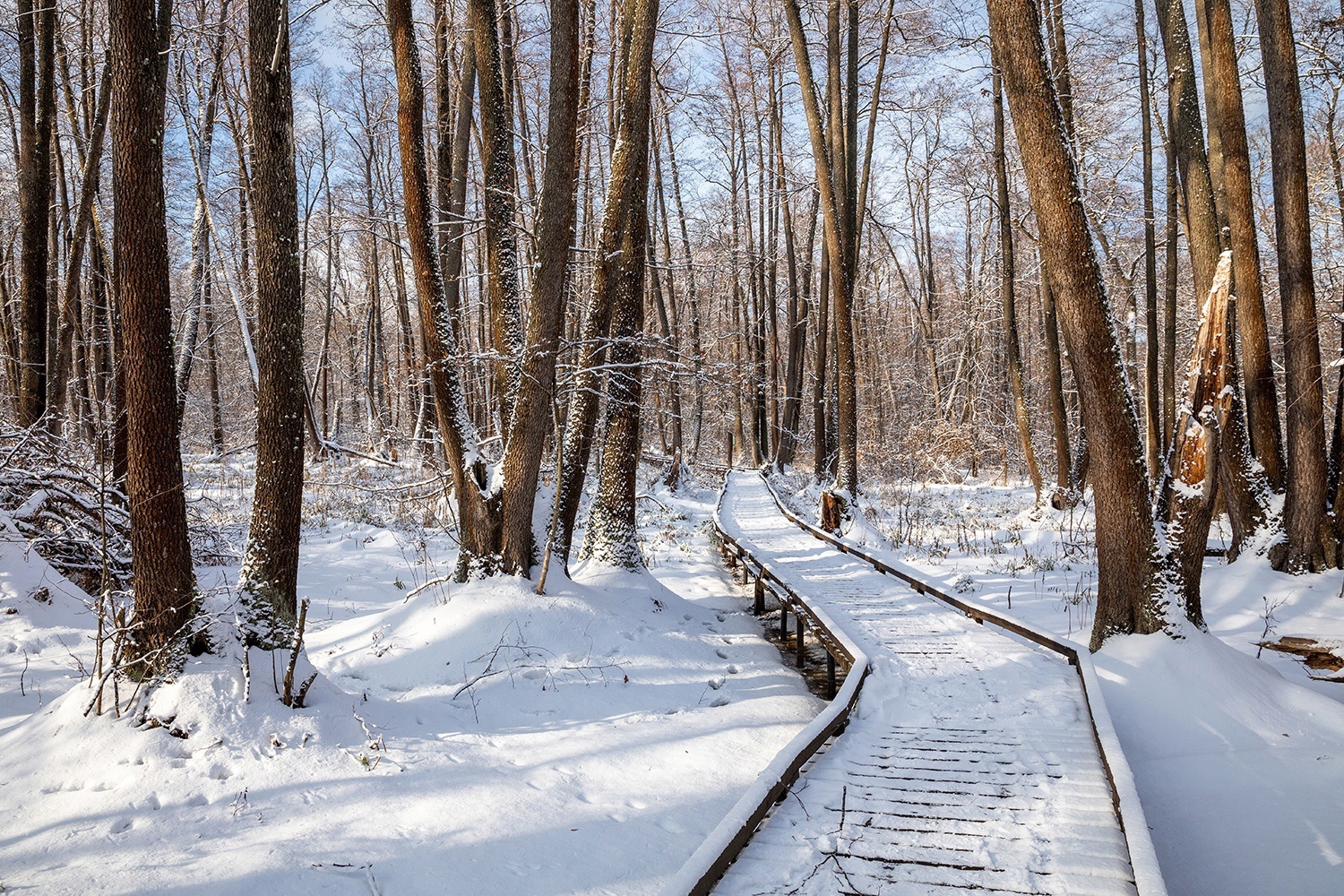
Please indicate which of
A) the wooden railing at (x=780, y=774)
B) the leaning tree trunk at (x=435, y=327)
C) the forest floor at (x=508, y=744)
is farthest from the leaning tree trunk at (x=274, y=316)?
the wooden railing at (x=780, y=774)

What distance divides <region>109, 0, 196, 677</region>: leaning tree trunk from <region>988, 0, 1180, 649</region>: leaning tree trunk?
20.4ft

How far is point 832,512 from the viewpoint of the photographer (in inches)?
558

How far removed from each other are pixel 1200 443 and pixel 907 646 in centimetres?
287

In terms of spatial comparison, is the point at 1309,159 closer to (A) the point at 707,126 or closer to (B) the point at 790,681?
(A) the point at 707,126

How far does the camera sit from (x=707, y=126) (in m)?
19.5

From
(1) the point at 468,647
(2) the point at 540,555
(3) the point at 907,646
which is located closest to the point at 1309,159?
(3) the point at 907,646

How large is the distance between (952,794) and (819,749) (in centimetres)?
83

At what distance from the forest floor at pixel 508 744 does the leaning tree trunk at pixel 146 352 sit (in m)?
0.29

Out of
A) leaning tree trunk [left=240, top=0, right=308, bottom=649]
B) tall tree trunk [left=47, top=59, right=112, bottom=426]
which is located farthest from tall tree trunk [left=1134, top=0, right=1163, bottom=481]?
tall tree trunk [left=47, top=59, right=112, bottom=426]

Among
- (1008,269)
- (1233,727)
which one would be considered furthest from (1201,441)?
(1008,269)

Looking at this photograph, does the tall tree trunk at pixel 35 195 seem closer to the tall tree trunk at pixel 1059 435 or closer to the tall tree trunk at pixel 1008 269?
the tall tree trunk at pixel 1008 269

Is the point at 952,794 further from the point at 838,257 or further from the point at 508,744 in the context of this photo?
the point at 838,257

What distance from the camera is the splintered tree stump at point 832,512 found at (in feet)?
46.3

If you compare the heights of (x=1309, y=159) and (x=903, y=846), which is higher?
(x=1309, y=159)
